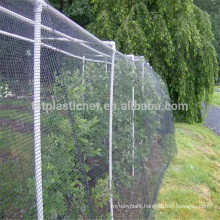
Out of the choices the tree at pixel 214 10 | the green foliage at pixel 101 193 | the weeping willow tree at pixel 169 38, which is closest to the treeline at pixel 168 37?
the weeping willow tree at pixel 169 38

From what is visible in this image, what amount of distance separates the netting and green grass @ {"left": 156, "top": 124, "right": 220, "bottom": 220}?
87 centimetres

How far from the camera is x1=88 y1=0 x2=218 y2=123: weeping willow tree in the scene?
8.06 m

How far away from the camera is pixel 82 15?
1053 cm

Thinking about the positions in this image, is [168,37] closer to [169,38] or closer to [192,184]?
[169,38]

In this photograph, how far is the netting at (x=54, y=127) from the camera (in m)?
1.23

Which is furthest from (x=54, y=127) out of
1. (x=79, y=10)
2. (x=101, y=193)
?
(x=79, y=10)

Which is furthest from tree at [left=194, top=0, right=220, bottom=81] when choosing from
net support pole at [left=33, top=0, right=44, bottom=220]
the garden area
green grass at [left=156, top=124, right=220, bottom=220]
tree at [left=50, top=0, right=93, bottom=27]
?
net support pole at [left=33, top=0, right=44, bottom=220]

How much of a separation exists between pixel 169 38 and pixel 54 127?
300 inches

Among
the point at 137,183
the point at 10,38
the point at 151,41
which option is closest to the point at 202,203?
the point at 137,183

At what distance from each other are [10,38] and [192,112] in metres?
9.05

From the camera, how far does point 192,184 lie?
4418mm

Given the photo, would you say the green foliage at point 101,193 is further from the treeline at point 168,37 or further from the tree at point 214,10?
the tree at point 214,10

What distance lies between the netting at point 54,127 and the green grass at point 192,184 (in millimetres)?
872

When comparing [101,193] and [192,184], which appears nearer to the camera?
[101,193]
